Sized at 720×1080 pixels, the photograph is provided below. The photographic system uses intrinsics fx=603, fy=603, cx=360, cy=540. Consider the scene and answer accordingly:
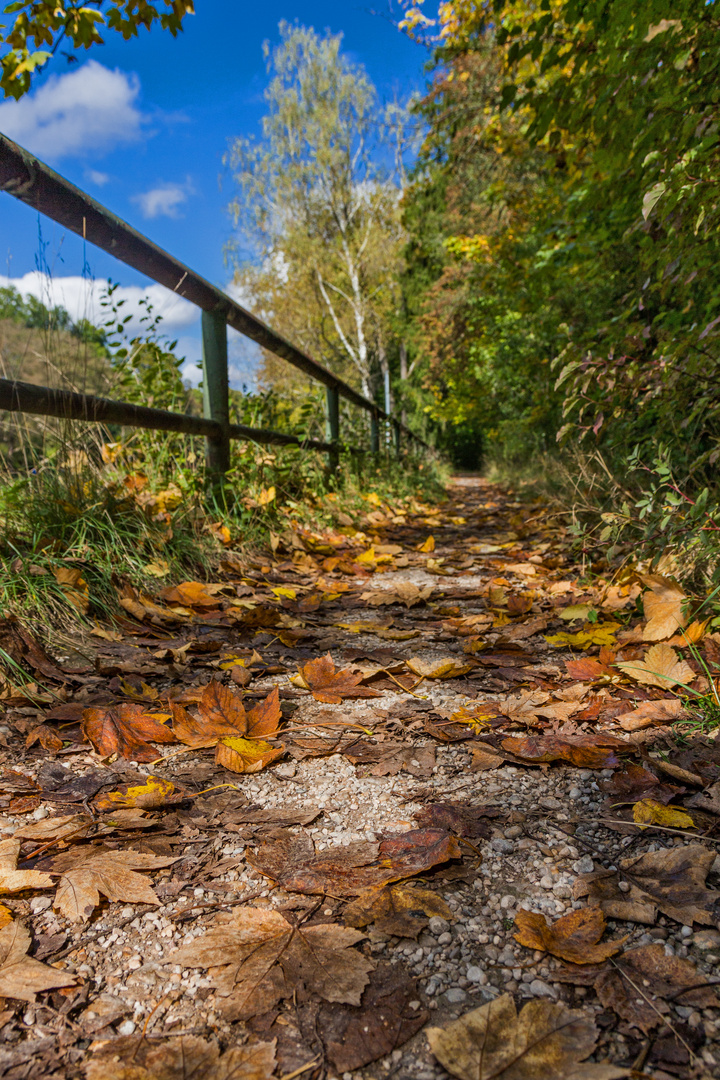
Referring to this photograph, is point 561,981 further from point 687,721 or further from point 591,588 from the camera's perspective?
point 591,588

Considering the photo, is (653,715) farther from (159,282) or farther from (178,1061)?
(159,282)

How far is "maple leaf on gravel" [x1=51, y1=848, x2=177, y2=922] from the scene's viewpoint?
89 cm

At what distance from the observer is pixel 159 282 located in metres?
2.77

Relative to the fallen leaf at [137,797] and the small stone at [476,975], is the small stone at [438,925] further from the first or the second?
the fallen leaf at [137,797]

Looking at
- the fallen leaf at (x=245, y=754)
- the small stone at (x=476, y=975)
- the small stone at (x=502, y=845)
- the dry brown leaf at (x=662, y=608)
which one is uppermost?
the dry brown leaf at (x=662, y=608)

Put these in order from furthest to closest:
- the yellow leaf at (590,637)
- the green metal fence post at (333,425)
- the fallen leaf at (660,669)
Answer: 1. the green metal fence post at (333,425)
2. the yellow leaf at (590,637)
3. the fallen leaf at (660,669)

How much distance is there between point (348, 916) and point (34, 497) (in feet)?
6.76

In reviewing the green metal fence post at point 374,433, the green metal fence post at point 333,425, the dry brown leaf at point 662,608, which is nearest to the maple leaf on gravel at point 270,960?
the dry brown leaf at point 662,608

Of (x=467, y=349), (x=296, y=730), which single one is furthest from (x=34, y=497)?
(x=467, y=349)

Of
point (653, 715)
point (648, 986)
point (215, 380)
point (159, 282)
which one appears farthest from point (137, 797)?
point (215, 380)

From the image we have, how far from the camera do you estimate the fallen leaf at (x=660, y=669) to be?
60.0 inches

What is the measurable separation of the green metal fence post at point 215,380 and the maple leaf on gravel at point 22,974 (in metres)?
2.59

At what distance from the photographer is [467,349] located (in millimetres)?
14844

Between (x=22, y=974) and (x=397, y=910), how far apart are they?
0.50 m
